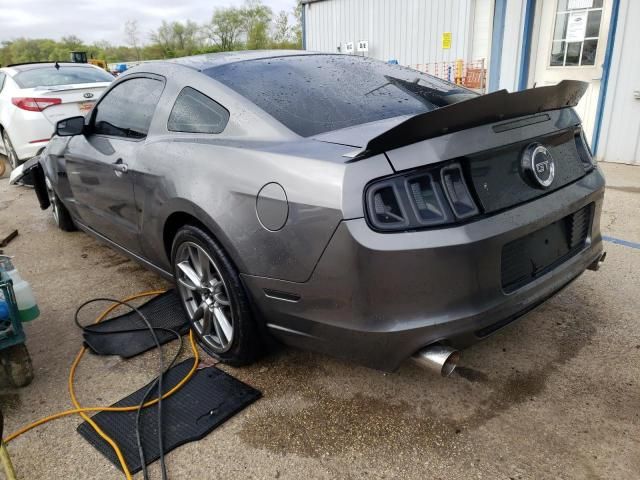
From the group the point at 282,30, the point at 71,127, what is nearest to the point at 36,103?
the point at 71,127

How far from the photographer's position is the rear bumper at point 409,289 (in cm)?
170

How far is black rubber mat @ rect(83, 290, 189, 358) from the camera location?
2.74m

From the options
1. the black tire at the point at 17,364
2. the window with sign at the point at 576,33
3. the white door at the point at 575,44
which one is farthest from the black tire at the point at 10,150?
the window with sign at the point at 576,33

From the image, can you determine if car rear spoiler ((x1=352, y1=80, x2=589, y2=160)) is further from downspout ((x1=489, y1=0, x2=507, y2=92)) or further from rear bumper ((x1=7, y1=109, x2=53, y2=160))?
rear bumper ((x1=7, y1=109, x2=53, y2=160))

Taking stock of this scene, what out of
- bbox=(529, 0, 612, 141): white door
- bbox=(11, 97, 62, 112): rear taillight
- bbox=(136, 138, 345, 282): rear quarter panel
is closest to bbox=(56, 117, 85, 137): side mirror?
bbox=(136, 138, 345, 282): rear quarter panel

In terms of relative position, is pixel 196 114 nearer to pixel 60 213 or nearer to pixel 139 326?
pixel 139 326

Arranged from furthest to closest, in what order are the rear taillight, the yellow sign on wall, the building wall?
the yellow sign on wall < the rear taillight < the building wall

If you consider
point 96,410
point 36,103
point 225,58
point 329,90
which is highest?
point 225,58

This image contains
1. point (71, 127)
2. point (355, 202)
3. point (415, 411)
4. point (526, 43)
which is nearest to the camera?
point (355, 202)

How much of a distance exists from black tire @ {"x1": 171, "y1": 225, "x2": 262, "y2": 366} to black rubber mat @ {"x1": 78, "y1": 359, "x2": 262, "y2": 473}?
120 mm

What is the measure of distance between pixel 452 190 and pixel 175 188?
1.34m

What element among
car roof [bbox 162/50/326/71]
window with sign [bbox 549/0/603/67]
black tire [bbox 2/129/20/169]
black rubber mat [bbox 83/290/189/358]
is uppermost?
window with sign [bbox 549/0/603/67]

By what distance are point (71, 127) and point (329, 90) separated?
79.1 inches

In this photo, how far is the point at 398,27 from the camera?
9.86 meters
